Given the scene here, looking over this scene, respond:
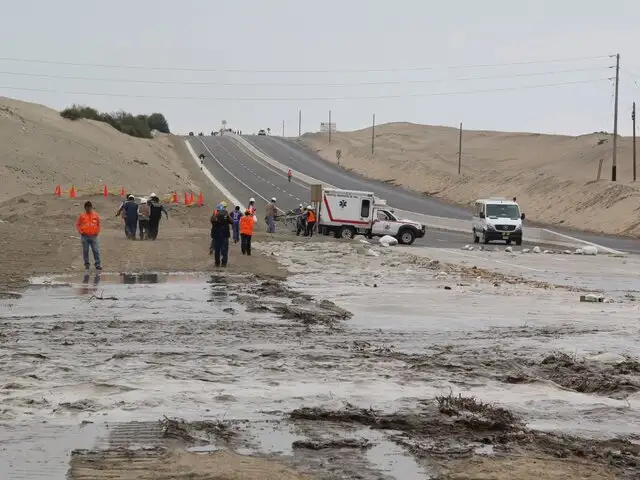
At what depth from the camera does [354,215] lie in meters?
51.1

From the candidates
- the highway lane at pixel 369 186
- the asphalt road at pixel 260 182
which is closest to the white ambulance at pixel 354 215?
the asphalt road at pixel 260 182

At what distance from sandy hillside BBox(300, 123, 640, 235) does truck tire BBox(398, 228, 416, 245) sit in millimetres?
22227

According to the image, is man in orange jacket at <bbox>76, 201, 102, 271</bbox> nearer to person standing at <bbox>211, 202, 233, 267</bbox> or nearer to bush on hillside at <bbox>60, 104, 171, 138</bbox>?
person standing at <bbox>211, 202, 233, 267</bbox>

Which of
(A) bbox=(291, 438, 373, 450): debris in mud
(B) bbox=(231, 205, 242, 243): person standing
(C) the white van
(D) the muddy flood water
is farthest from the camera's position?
(C) the white van

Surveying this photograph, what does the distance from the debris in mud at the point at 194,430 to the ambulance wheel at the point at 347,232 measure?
41892 millimetres

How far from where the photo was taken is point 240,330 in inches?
619

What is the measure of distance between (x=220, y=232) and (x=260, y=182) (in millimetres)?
68526

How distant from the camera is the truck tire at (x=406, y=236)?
49.3m

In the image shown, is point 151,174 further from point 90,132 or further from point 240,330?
point 240,330

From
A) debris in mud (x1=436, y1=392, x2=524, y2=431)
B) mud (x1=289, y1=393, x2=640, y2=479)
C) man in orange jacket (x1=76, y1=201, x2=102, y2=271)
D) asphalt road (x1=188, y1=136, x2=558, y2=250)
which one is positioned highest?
asphalt road (x1=188, y1=136, x2=558, y2=250)

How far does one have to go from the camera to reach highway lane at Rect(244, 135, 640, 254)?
61862 millimetres

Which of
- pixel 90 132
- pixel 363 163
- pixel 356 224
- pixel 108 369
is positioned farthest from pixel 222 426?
pixel 363 163

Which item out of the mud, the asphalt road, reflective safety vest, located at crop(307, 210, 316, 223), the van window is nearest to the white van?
the asphalt road

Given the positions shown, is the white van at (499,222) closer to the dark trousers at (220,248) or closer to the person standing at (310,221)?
the person standing at (310,221)
